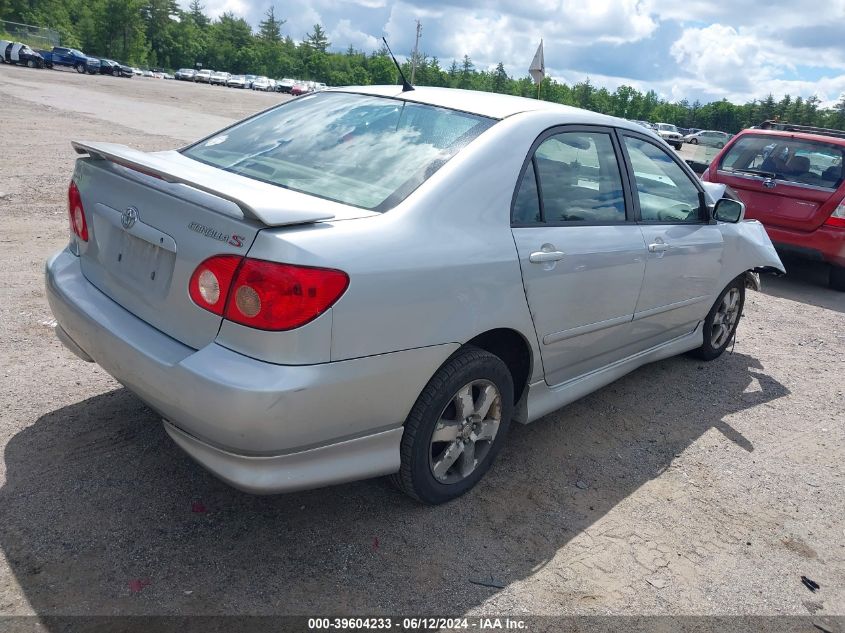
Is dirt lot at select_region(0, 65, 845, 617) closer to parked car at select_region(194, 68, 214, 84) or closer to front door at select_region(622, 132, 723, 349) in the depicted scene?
front door at select_region(622, 132, 723, 349)

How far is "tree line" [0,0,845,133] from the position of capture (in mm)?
79438

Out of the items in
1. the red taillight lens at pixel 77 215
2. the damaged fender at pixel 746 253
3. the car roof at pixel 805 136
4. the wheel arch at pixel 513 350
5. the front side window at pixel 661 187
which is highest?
the car roof at pixel 805 136

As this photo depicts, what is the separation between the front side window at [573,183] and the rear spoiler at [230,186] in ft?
3.27

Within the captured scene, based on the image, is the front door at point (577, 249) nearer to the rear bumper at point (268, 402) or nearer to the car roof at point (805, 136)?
the rear bumper at point (268, 402)

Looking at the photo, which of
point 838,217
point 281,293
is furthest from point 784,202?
point 281,293

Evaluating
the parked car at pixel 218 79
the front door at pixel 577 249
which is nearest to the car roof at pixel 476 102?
the front door at pixel 577 249

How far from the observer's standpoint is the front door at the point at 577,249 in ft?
10.4

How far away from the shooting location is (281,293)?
2.30 meters

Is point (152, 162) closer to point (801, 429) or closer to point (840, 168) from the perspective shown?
point (801, 429)

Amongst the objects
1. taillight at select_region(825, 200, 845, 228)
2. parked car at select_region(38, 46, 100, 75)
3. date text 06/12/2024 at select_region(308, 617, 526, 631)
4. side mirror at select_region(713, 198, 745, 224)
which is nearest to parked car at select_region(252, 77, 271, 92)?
parked car at select_region(38, 46, 100, 75)

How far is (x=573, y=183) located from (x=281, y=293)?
71.1 inches

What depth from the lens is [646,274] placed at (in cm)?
392

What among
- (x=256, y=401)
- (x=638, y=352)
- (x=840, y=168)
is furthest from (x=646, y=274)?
(x=840, y=168)

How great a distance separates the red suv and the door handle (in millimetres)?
6112
